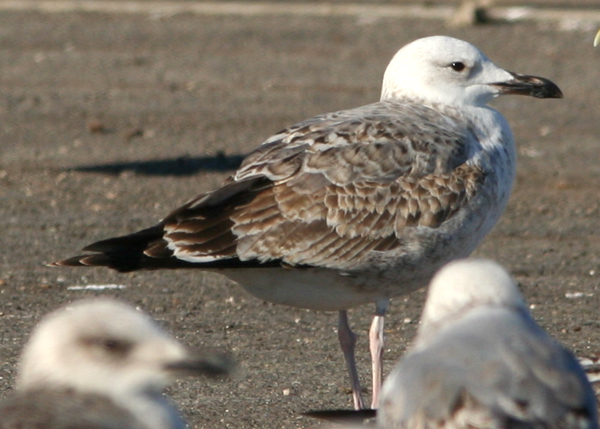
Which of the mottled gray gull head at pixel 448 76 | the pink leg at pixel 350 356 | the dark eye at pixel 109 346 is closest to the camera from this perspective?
the dark eye at pixel 109 346

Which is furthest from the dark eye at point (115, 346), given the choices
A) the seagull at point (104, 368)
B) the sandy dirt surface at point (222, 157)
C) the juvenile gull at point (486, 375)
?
the sandy dirt surface at point (222, 157)

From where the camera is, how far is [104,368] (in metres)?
3.75

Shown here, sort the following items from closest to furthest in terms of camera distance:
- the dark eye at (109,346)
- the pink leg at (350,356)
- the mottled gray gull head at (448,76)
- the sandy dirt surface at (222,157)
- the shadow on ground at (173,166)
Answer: the dark eye at (109,346) < the pink leg at (350,356) < the mottled gray gull head at (448,76) < the sandy dirt surface at (222,157) < the shadow on ground at (173,166)

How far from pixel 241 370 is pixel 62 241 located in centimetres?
284

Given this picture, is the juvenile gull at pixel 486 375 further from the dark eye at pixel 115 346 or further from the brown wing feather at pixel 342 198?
the brown wing feather at pixel 342 198

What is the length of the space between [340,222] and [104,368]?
253cm

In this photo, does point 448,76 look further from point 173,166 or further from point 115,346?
point 173,166

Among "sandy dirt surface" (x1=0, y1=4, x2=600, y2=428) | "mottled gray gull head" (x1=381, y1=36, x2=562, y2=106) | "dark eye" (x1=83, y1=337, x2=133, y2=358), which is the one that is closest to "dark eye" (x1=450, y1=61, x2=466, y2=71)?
"mottled gray gull head" (x1=381, y1=36, x2=562, y2=106)

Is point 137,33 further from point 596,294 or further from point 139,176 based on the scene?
point 596,294

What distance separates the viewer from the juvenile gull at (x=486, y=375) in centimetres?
354

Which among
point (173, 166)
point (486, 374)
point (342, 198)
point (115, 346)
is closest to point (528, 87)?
point (342, 198)

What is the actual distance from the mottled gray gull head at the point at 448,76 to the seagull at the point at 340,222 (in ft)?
1.58

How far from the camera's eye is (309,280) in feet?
20.0

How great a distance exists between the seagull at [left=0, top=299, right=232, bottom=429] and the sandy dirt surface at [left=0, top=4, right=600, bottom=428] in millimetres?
1952
